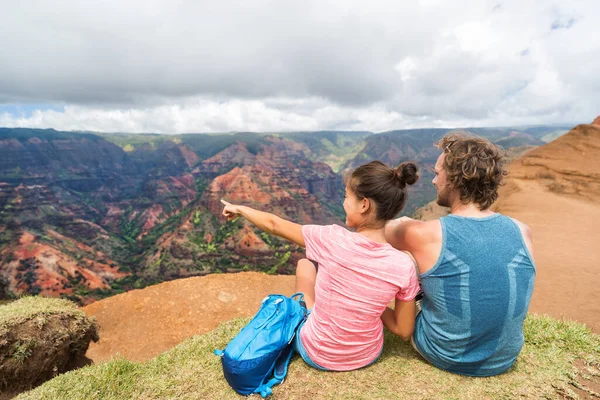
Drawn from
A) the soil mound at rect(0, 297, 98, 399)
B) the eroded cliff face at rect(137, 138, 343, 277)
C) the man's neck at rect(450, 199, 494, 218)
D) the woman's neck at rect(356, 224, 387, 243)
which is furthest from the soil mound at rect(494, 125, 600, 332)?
the eroded cliff face at rect(137, 138, 343, 277)

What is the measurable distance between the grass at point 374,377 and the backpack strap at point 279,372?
0.23 ft

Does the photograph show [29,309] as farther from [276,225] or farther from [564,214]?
[564,214]

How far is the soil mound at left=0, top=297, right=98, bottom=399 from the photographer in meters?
4.87

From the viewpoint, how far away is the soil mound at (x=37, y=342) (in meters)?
4.87

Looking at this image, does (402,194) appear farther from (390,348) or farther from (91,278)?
(91,278)

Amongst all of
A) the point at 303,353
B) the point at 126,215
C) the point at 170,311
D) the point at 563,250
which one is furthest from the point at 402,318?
the point at 126,215

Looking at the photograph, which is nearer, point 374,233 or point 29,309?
point 374,233

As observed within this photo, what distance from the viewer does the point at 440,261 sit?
241cm

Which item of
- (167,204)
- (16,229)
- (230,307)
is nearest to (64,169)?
(167,204)

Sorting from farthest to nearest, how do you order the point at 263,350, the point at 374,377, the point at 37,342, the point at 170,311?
the point at 170,311 < the point at 37,342 < the point at 374,377 < the point at 263,350

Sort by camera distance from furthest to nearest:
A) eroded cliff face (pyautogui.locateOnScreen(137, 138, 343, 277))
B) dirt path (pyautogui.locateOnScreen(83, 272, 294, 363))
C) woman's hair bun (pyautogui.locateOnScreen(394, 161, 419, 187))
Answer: eroded cliff face (pyautogui.locateOnScreen(137, 138, 343, 277)), dirt path (pyautogui.locateOnScreen(83, 272, 294, 363)), woman's hair bun (pyautogui.locateOnScreen(394, 161, 419, 187))

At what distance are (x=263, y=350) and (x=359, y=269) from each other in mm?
1136

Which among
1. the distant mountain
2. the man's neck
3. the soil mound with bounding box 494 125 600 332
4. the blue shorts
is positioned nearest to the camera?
the man's neck

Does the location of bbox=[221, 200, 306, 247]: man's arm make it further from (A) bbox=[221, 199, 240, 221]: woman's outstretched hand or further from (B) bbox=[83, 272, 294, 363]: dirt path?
(B) bbox=[83, 272, 294, 363]: dirt path
